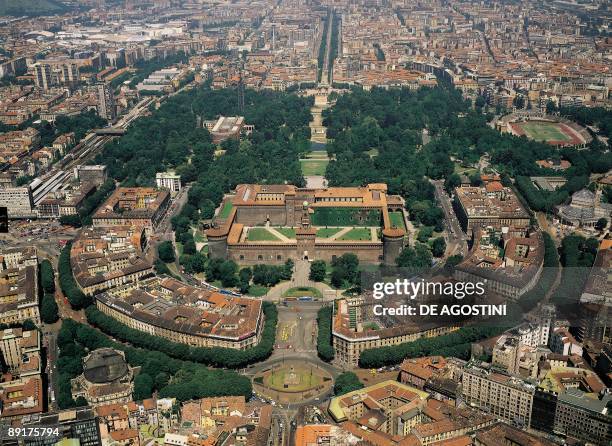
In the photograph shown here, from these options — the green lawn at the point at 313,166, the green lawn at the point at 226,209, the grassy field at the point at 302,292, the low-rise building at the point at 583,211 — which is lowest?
the grassy field at the point at 302,292

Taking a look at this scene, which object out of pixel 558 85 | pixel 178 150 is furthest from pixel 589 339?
pixel 558 85

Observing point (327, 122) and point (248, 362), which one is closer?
point (248, 362)

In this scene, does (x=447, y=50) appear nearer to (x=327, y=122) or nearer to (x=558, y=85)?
(x=558, y=85)

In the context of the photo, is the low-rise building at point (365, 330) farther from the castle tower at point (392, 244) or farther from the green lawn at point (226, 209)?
the green lawn at point (226, 209)

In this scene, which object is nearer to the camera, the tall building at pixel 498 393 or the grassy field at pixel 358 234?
the tall building at pixel 498 393

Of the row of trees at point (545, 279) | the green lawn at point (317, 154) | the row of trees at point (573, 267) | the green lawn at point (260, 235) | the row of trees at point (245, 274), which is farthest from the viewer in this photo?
the green lawn at point (317, 154)

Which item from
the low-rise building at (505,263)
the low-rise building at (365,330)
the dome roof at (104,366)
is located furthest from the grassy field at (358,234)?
the dome roof at (104,366)
